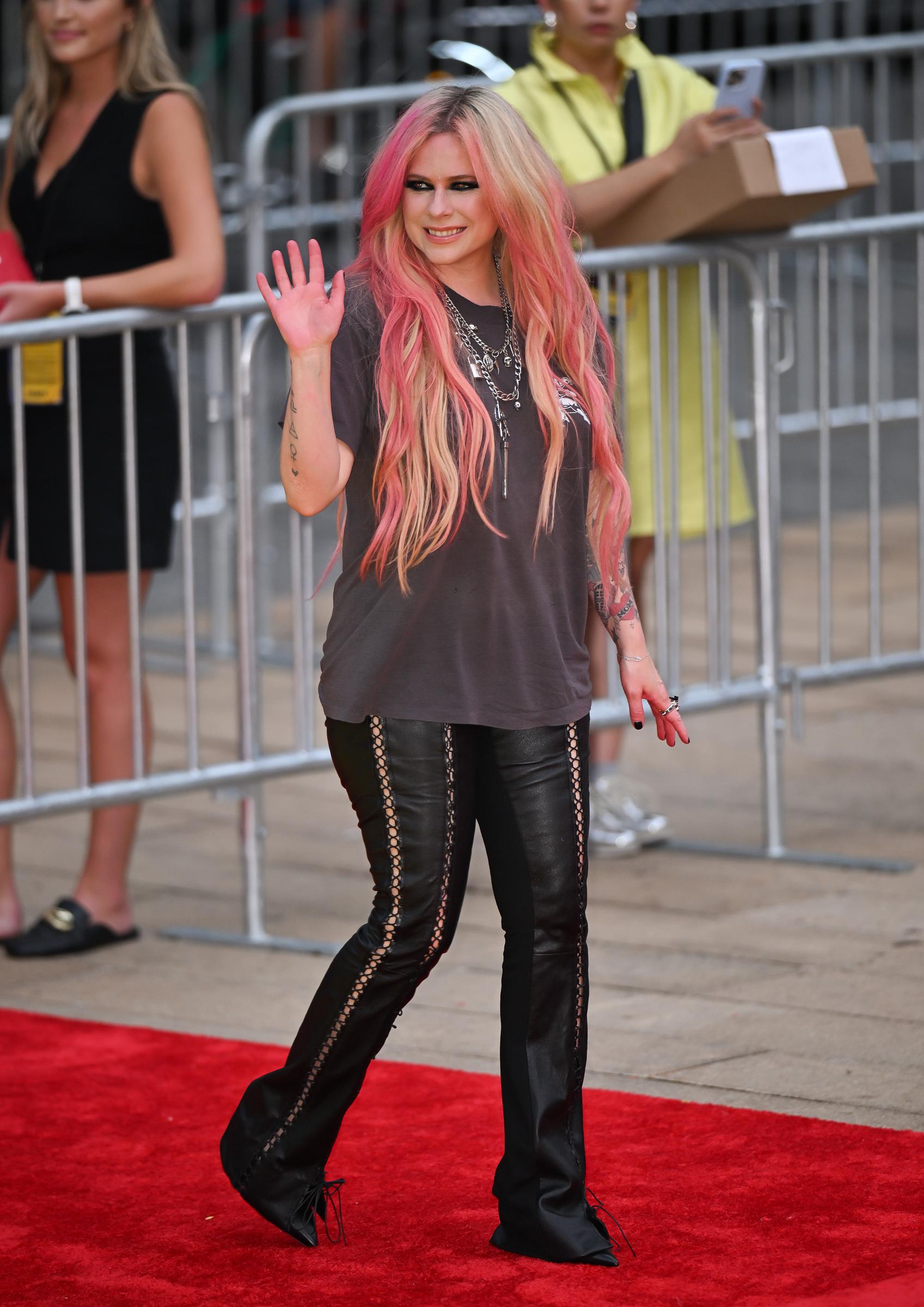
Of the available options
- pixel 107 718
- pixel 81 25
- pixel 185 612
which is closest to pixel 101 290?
pixel 81 25

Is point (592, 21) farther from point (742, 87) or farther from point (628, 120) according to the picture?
point (742, 87)

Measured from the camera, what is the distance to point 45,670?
316 inches

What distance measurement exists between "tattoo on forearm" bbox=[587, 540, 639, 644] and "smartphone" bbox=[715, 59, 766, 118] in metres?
2.19

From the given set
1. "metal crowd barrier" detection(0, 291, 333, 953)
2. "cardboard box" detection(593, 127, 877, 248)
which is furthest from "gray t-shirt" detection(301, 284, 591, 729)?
A: "cardboard box" detection(593, 127, 877, 248)

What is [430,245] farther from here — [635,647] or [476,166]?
[635,647]

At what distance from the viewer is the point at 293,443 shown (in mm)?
3025

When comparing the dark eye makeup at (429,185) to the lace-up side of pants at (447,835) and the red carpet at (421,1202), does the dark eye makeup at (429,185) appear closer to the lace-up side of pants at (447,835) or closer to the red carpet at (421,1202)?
the lace-up side of pants at (447,835)

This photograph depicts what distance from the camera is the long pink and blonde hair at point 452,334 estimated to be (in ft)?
10.1

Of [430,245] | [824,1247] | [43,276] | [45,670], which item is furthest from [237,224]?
[824,1247]

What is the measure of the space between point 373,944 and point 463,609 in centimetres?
50

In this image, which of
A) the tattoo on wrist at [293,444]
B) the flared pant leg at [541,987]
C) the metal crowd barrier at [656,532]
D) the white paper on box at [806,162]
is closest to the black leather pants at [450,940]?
the flared pant leg at [541,987]

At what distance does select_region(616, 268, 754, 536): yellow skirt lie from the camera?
554 centimetres

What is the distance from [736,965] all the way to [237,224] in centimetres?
490

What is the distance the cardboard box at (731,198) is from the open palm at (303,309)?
2.32 metres
